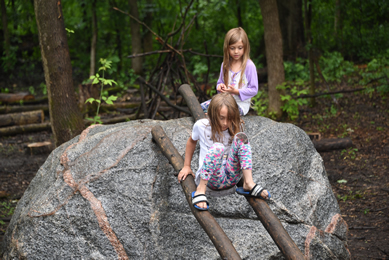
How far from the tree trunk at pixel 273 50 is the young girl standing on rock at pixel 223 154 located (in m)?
5.69

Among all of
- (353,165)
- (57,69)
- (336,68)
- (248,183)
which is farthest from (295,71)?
(248,183)

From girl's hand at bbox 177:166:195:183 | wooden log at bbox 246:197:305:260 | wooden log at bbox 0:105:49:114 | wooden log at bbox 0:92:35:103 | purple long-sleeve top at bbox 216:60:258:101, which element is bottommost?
wooden log at bbox 0:105:49:114

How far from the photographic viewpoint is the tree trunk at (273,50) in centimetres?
784

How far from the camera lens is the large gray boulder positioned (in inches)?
130

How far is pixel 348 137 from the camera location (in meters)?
7.43

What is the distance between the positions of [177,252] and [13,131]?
7.79 metres

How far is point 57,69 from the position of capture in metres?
5.30

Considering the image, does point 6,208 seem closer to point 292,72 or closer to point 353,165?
point 353,165

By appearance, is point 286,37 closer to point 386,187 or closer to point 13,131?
point 386,187

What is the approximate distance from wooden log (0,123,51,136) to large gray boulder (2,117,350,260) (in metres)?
6.46

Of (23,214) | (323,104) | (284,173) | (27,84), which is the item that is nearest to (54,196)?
(23,214)

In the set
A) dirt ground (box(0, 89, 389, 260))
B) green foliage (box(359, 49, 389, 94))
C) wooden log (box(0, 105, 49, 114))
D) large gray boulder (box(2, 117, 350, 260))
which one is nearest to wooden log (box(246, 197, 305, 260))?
large gray boulder (box(2, 117, 350, 260))

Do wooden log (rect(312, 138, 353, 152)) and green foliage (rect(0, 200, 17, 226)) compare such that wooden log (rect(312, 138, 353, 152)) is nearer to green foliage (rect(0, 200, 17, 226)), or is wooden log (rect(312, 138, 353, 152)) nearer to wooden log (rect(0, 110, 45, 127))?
green foliage (rect(0, 200, 17, 226))

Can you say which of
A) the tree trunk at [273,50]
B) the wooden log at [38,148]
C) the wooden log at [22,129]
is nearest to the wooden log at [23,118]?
the wooden log at [22,129]
